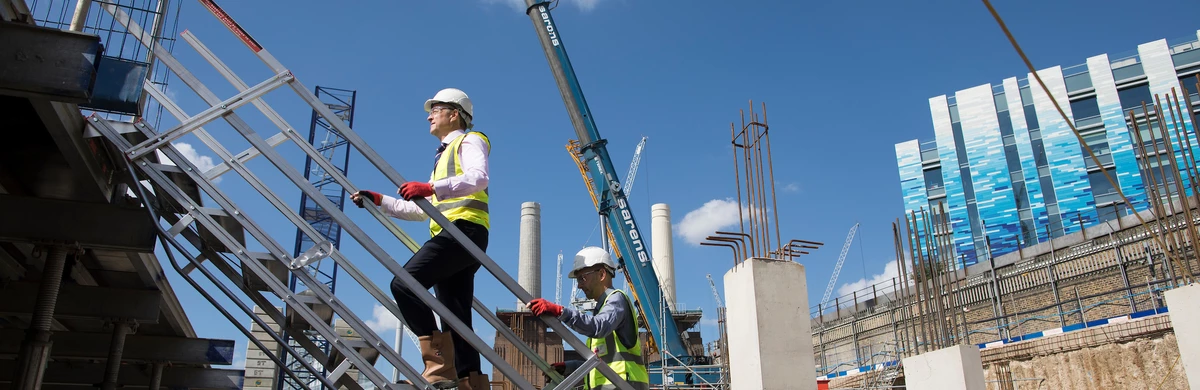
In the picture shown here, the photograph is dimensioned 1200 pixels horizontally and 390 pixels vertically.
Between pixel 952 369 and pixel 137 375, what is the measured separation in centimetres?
1143

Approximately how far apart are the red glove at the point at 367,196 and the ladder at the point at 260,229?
9 centimetres

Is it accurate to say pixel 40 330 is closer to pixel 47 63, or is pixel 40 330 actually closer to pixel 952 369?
pixel 47 63

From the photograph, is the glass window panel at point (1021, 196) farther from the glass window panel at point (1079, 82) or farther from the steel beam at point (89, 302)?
the steel beam at point (89, 302)

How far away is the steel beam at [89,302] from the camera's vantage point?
788 cm


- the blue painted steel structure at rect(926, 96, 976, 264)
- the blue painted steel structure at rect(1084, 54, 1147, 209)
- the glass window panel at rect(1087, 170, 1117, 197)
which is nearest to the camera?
the blue painted steel structure at rect(1084, 54, 1147, 209)

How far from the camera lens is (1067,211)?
4741cm

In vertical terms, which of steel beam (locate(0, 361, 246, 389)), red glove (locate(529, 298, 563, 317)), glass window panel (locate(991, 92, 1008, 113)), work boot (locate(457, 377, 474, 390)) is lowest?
work boot (locate(457, 377, 474, 390))

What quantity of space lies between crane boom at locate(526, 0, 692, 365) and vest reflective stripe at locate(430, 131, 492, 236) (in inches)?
675

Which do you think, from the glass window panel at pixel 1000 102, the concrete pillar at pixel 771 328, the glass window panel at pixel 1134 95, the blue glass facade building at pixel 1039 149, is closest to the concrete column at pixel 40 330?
the concrete pillar at pixel 771 328

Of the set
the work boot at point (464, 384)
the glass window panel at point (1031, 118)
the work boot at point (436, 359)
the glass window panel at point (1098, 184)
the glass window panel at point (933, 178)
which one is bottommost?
the work boot at point (464, 384)

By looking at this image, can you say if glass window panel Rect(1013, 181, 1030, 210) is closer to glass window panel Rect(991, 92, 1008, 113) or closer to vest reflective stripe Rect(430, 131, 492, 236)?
glass window panel Rect(991, 92, 1008, 113)

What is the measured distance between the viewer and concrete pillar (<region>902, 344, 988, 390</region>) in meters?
9.92

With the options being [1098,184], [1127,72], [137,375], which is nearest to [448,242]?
[137,375]

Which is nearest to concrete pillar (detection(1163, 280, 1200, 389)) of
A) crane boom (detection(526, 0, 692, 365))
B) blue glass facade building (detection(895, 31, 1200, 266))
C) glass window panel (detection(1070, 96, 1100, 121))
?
crane boom (detection(526, 0, 692, 365))
